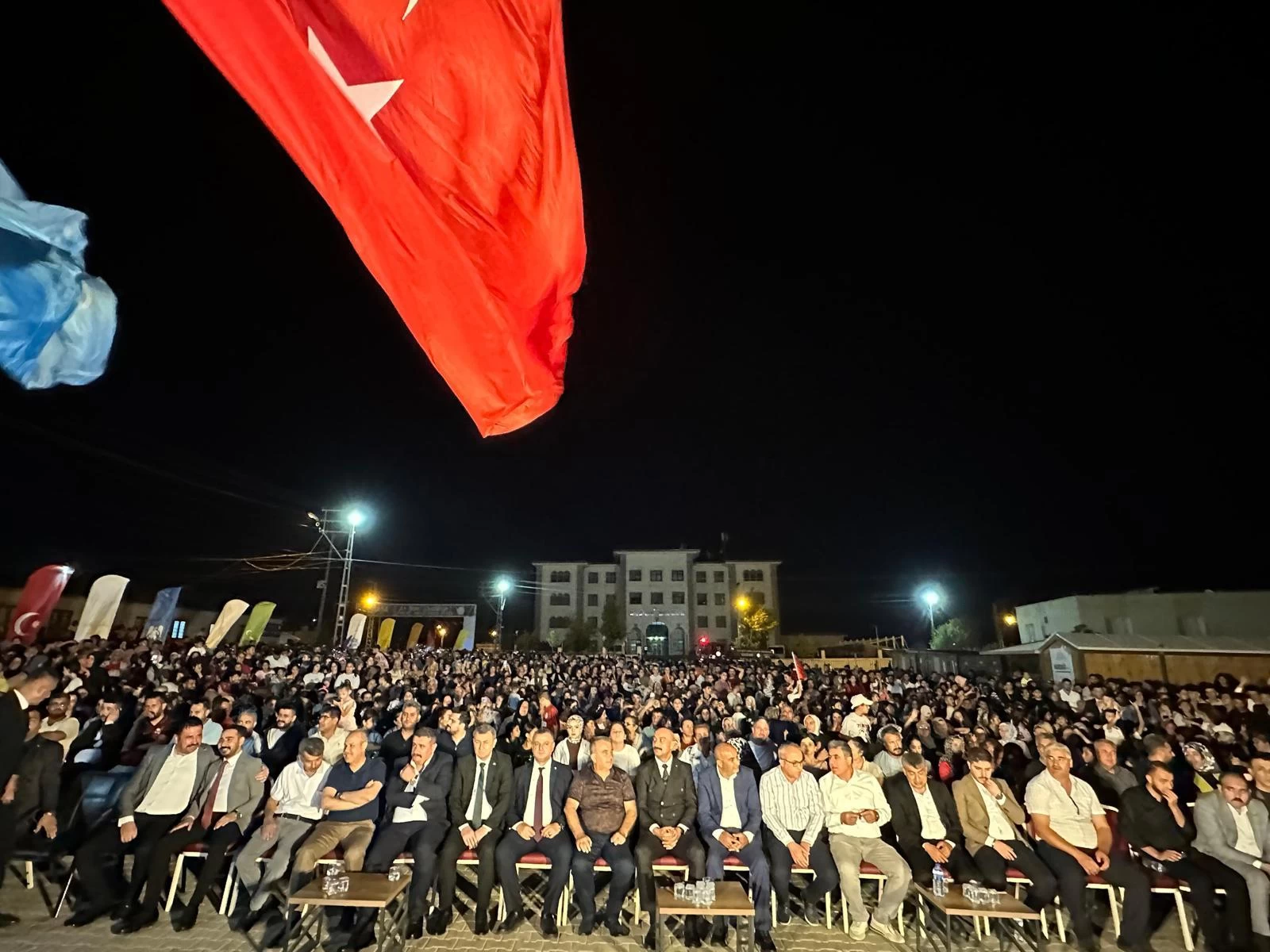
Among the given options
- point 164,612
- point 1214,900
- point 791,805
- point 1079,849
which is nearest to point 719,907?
point 791,805

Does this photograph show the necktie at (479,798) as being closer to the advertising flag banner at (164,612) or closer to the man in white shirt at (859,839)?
the man in white shirt at (859,839)

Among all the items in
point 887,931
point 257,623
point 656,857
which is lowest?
point 887,931

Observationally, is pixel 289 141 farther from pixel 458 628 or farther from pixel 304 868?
pixel 458 628

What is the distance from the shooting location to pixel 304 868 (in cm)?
527

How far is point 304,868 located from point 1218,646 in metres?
30.3

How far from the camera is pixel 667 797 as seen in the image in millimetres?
6148

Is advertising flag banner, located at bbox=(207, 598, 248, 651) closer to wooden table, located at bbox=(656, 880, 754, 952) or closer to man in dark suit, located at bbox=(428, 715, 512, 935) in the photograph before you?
man in dark suit, located at bbox=(428, 715, 512, 935)

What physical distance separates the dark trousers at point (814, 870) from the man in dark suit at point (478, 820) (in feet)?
8.50

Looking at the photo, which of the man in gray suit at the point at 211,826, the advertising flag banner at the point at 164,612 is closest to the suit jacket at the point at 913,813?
the man in gray suit at the point at 211,826

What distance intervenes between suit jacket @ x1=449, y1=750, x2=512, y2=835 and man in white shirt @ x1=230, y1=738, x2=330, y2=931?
1.28 meters

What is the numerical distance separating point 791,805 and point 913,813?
1.18m

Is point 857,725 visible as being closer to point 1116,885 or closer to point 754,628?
point 1116,885

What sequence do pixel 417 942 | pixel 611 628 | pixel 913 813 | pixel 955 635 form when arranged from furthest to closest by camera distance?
1. pixel 955 635
2. pixel 611 628
3. pixel 913 813
4. pixel 417 942

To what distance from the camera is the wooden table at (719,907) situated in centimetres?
444
